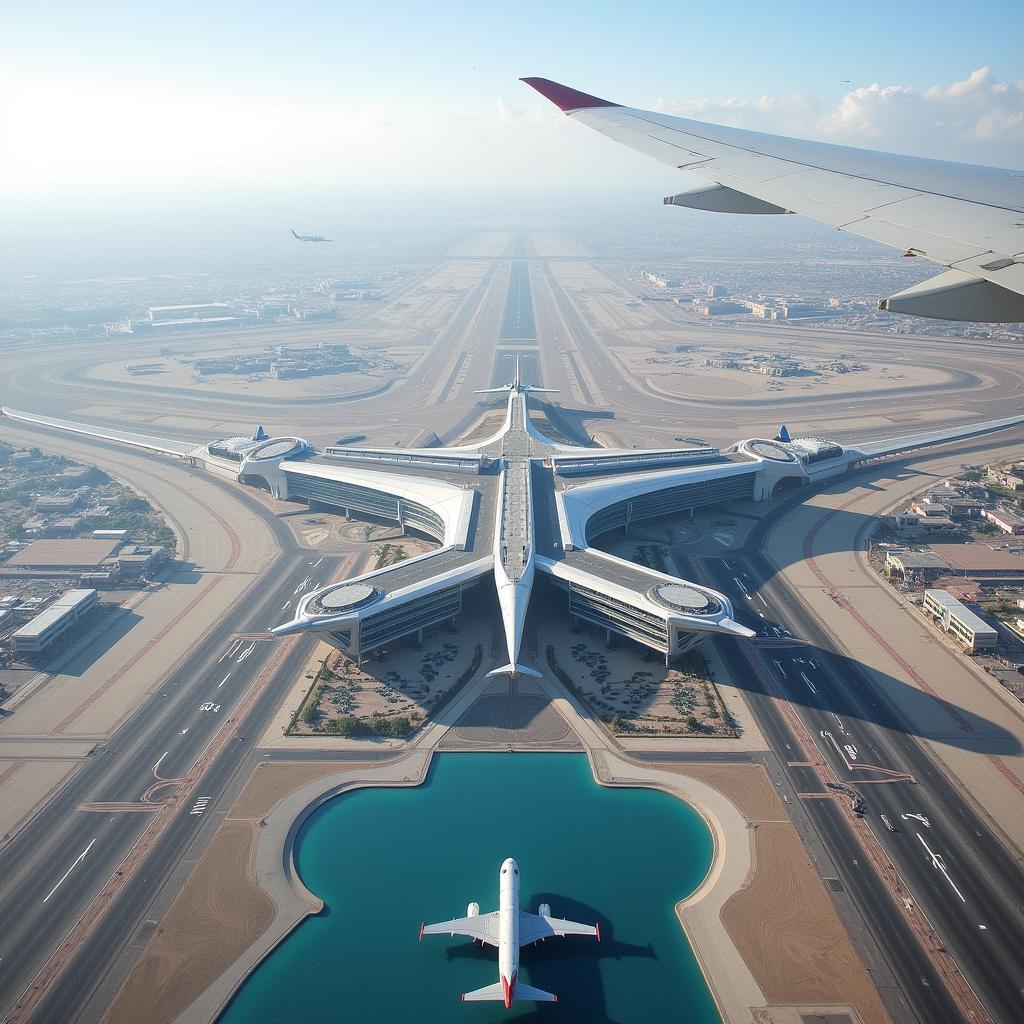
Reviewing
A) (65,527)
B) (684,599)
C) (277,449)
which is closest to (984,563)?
(684,599)

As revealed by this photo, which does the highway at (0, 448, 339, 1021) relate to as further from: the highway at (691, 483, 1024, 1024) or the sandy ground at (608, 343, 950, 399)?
the sandy ground at (608, 343, 950, 399)

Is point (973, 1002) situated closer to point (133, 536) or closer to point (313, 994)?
point (313, 994)

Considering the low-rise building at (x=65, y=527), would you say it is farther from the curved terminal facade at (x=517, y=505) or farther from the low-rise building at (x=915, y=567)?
the low-rise building at (x=915, y=567)

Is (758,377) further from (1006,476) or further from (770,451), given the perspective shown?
(770,451)

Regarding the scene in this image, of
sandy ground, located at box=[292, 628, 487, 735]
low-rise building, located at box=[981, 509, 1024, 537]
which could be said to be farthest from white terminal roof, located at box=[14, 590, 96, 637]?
low-rise building, located at box=[981, 509, 1024, 537]

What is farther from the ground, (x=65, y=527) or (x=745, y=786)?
(x=745, y=786)

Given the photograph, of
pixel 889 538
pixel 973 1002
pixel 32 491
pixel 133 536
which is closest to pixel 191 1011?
pixel 973 1002

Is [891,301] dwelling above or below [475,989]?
above
